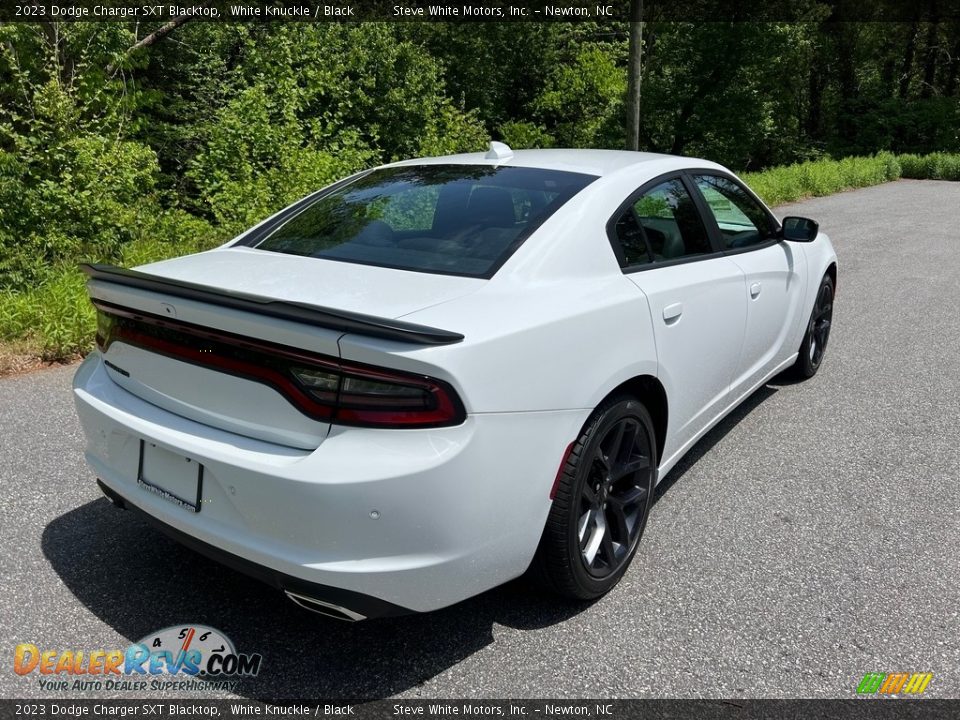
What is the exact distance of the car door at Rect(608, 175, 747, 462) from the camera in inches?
117

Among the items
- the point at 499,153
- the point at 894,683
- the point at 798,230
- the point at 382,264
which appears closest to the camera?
the point at 894,683

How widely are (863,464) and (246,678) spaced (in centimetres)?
315

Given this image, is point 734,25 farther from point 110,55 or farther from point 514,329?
point 514,329

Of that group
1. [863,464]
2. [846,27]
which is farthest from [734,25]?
[863,464]

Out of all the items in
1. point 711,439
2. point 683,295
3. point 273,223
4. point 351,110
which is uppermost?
point 351,110

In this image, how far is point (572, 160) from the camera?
11.4 feet

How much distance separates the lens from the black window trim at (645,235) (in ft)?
9.63

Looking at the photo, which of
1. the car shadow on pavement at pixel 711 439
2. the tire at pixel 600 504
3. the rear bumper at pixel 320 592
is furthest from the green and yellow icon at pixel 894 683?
the rear bumper at pixel 320 592

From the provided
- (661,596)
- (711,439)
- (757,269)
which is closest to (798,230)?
(757,269)

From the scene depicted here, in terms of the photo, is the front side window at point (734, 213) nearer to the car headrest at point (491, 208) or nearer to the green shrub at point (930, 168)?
the car headrest at point (491, 208)

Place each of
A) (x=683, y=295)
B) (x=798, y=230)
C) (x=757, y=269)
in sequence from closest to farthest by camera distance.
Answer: (x=683, y=295)
(x=757, y=269)
(x=798, y=230)

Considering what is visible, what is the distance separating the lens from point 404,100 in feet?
63.7

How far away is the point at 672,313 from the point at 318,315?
4.98 ft

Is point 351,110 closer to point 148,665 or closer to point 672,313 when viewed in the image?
point 672,313
